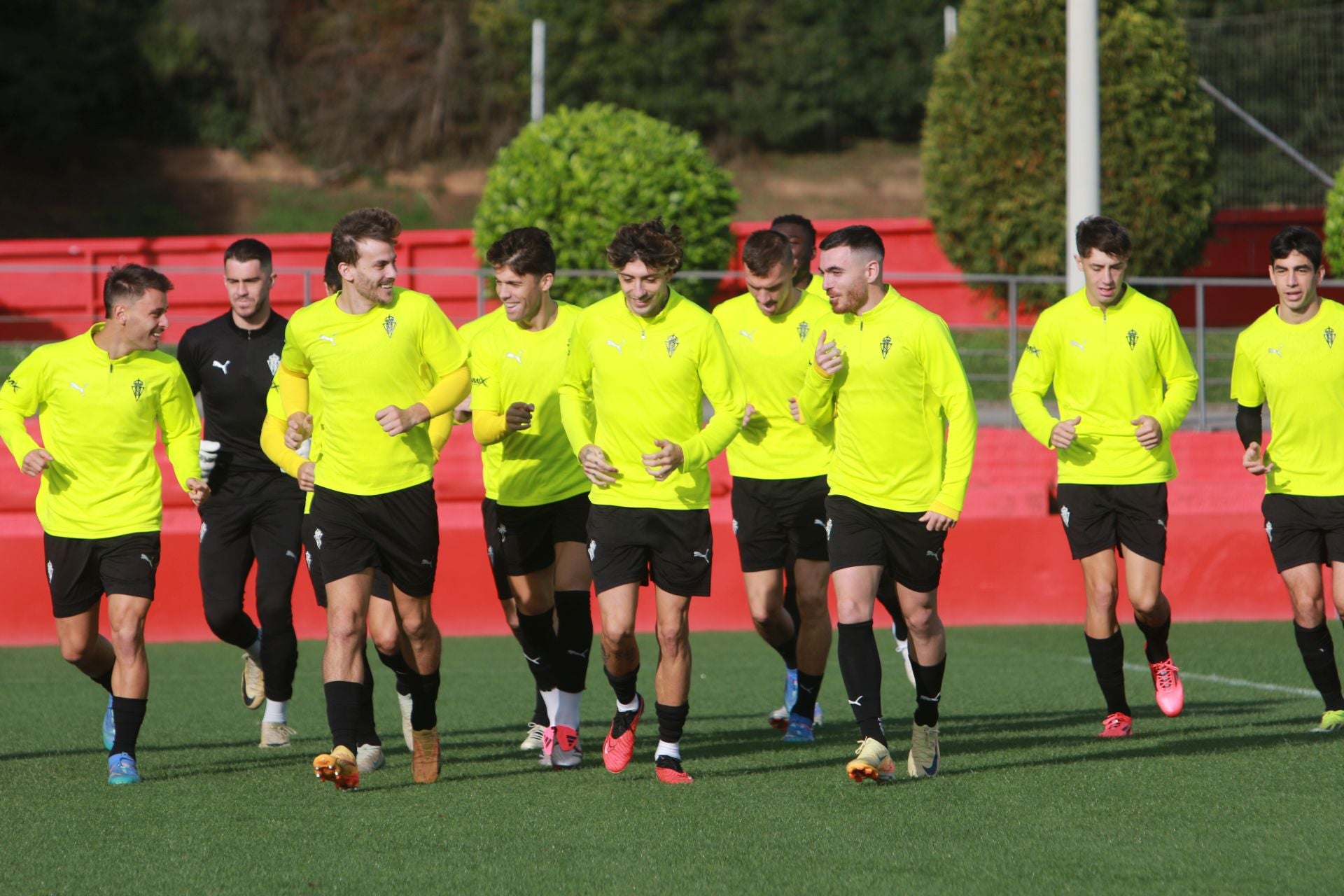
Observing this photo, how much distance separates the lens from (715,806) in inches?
246

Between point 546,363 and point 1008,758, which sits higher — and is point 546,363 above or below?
above

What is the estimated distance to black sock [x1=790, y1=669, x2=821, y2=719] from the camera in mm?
7805

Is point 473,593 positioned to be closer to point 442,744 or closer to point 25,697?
point 25,697

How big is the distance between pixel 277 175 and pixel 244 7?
4038 millimetres

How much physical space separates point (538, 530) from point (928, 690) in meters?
1.88

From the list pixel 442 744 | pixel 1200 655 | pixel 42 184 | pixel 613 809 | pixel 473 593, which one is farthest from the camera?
pixel 42 184

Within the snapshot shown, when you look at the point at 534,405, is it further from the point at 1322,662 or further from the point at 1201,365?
the point at 1201,365

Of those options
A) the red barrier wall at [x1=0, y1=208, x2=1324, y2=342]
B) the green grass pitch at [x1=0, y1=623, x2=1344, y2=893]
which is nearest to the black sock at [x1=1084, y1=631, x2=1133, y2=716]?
the green grass pitch at [x1=0, y1=623, x2=1344, y2=893]

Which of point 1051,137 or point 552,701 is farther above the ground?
point 1051,137

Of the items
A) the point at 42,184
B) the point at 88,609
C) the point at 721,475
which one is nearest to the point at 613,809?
the point at 88,609

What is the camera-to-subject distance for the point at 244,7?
39562 mm

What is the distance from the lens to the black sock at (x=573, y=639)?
23.9 ft

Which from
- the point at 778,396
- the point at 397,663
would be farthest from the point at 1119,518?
the point at 397,663

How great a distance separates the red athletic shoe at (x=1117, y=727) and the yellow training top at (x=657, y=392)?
2.35 metres
